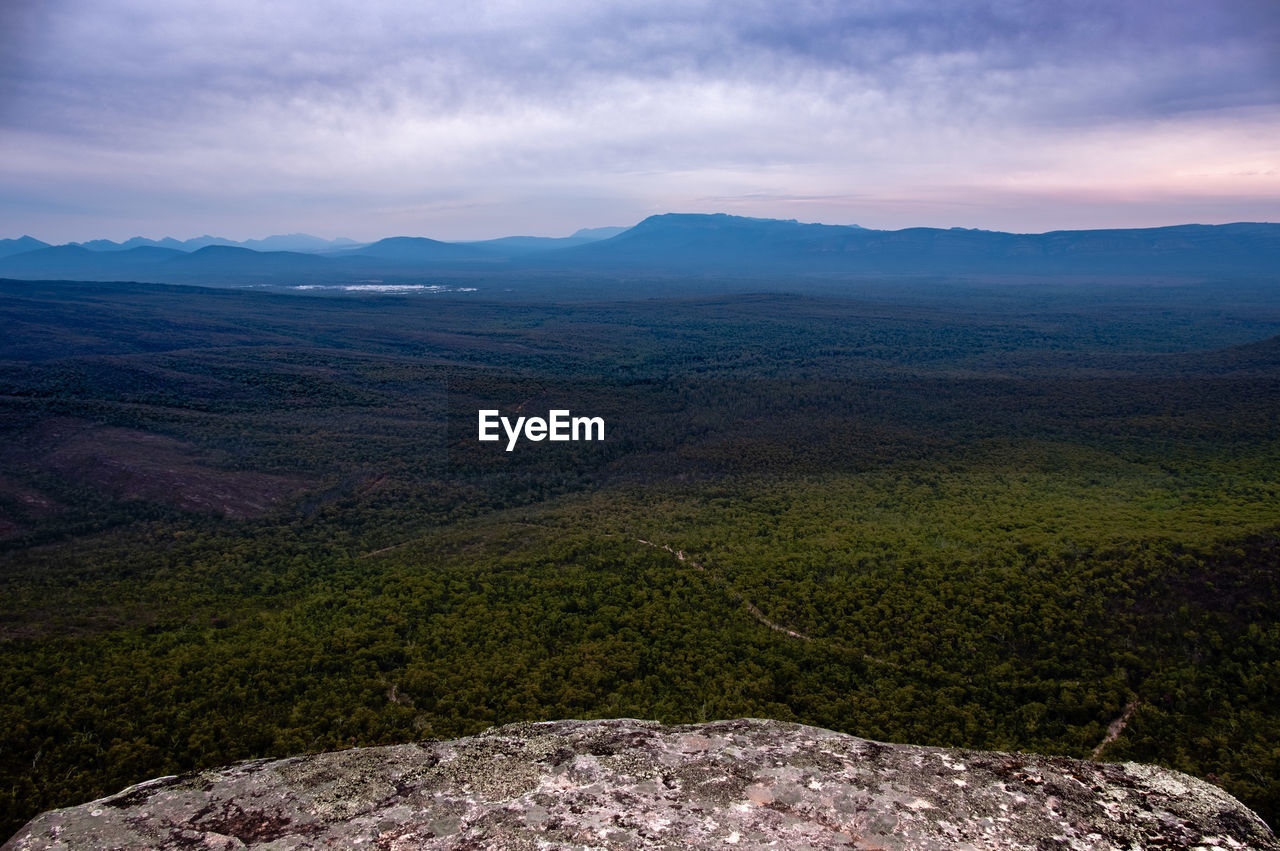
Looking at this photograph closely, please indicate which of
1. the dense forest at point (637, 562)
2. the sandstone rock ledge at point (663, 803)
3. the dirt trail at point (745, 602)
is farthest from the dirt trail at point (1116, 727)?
the sandstone rock ledge at point (663, 803)

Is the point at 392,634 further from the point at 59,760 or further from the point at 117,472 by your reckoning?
the point at 117,472

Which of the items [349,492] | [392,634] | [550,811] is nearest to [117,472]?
[349,492]

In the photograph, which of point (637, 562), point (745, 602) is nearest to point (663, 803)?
point (745, 602)

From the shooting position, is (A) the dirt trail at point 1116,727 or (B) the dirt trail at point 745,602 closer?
(A) the dirt trail at point 1116,727

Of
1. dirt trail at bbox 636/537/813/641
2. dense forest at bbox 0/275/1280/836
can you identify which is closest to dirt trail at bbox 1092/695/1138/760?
dense forest at bbox 0/275/1280/836

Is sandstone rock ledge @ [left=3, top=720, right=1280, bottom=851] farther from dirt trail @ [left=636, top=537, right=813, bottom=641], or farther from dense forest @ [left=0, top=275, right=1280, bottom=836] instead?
dirt trail @ [left=636, top=537, right=813, bottom=641]

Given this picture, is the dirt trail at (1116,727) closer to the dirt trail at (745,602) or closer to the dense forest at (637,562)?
the dense forest at (637,562)
